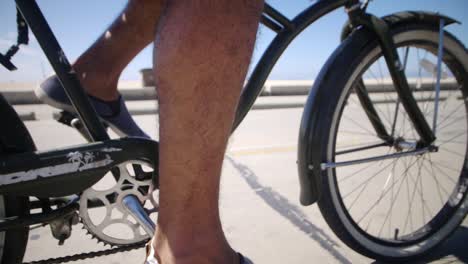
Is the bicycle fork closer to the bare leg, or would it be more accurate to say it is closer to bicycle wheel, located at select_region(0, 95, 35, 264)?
the bare leg

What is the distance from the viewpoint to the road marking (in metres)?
2.89

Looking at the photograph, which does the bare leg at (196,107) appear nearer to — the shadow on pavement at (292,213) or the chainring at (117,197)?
the chainring at (117,197)

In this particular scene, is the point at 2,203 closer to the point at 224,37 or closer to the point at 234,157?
the point at 224,37

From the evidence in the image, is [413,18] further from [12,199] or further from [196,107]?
[12,199]

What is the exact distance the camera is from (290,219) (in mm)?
1569

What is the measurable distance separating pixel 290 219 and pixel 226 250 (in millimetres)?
883

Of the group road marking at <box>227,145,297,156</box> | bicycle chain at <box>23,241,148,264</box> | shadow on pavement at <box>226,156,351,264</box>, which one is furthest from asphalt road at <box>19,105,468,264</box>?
bicycle chain at <box>23,241,148,264</box>

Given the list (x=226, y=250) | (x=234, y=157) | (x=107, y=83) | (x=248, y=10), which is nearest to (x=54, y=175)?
(x=107, y=83)

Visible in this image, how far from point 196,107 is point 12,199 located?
688 mm

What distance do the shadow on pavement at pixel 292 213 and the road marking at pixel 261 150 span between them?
1.87 feet

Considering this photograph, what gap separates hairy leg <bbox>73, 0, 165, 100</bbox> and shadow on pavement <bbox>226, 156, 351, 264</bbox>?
1.14 m

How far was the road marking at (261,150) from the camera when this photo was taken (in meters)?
2.89

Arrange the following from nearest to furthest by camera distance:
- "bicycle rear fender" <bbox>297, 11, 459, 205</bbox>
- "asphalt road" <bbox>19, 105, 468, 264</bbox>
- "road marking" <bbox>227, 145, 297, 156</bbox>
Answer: "bicycle rear fender" <bbox>297, 11, 459, 205</bbox>, "asphalt road" <bbox>19, 105, 468, 264</bbox>, "road marking" <bbox>227, 145, 297, 156</bbox>

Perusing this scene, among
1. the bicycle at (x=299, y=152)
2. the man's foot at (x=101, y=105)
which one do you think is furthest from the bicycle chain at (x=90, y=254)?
the man's foot at (x=101, y=105)
